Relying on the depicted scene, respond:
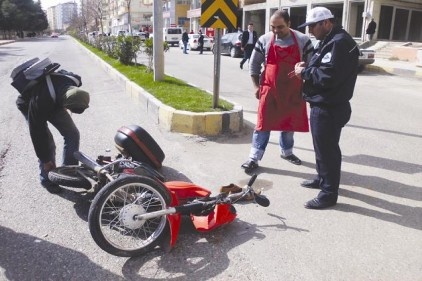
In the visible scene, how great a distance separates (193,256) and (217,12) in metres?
4.30

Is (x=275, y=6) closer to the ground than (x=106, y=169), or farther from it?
farther from it

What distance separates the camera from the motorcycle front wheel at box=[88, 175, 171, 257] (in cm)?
295

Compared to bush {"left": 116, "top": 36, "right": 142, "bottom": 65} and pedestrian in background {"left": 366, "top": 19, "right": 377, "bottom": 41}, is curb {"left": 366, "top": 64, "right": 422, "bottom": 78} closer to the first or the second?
pedestrian in background {"left": 366, "top": 19, "right": 377, "bottom": 41}

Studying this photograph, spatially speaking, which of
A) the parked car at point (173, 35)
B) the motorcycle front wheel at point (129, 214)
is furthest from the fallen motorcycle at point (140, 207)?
the parked car at point (173, 35)

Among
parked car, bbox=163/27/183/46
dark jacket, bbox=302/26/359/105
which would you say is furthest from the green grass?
parked car, bbox=163/27/183/46

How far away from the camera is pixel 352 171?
4914 millimetres

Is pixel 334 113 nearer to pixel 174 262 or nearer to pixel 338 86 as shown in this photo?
pixel 338 86

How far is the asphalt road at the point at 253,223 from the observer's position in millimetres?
2947

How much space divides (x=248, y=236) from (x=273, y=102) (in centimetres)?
183

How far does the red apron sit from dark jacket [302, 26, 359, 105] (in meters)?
0.80

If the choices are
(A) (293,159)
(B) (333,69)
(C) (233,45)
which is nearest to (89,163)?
(B) (333,69)

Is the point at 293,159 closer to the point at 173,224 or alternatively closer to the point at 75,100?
the point at 173,224

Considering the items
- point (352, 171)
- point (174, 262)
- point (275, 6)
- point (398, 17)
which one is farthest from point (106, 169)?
point (275, 6)

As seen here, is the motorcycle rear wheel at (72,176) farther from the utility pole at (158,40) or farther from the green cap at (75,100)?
the utility pole at (158,40)
